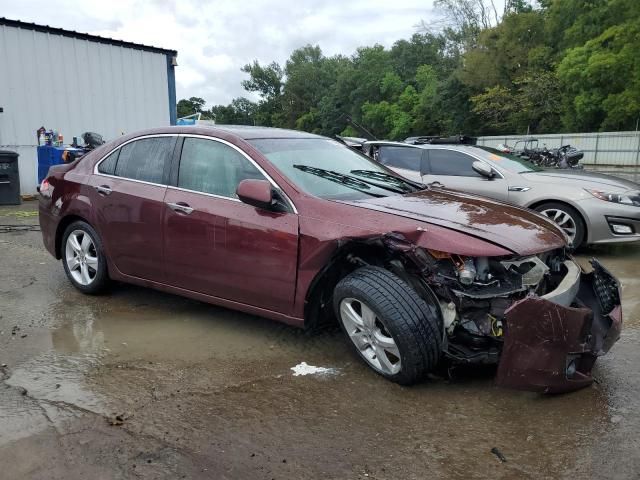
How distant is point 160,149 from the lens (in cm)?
456

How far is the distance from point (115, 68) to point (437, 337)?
13.8 m

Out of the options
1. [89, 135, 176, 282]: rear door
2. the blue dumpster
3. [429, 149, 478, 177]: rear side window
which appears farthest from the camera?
the blue dumpster

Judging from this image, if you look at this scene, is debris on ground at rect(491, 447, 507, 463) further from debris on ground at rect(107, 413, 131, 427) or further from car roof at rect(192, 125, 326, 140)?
car roof at rect(192, 125, 326, 140)

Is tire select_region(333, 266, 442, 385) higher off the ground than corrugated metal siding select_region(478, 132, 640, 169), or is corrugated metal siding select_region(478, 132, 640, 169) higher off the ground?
corrugated metal siding select_region(478, 132, 640, 169)

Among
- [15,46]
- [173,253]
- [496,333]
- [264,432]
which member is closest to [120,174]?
[173,253]

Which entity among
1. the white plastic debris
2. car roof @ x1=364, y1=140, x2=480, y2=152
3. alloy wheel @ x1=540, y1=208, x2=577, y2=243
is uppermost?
car roof @ x1=364, y1=140, x2=480, y2=152

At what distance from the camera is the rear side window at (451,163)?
773 centimetres

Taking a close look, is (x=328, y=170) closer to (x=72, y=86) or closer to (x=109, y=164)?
(x=109, y=164)

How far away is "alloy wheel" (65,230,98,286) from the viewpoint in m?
4.96

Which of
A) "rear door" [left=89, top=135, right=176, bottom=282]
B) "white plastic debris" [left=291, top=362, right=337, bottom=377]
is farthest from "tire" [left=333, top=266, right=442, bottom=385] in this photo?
"rear door" [left=89, top=135, right=176, bottom=282]

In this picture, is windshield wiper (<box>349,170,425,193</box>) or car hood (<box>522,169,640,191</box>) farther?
car hood (<box>522,169,640,191</box>)

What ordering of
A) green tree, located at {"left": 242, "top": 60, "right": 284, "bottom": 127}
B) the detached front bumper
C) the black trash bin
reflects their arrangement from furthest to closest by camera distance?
green tree, located at {"left": 242, "top": 60, "right": 284, "bottom": 127}
the black trash bin
the detached front bumper

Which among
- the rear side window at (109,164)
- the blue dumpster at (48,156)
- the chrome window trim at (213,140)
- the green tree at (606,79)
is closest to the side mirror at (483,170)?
the chrome window trim at (213,140)

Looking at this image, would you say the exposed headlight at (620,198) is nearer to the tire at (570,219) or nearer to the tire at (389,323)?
the tire at (570,219)
